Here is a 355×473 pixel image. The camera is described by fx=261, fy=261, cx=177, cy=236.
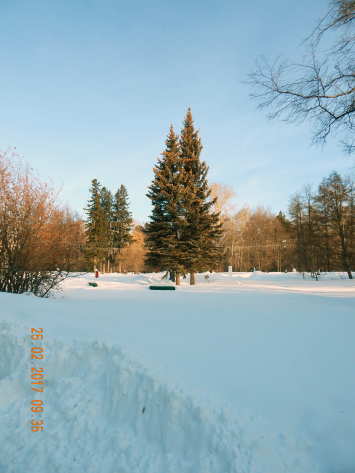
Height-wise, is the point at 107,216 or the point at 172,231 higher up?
the point at 107,216

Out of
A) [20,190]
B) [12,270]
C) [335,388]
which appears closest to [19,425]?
[335,388]

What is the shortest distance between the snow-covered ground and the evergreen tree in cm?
3772

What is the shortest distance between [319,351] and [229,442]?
7.75 feet

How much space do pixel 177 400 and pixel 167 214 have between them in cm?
1737

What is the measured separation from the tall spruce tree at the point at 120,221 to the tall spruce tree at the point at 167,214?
26124 millimetres

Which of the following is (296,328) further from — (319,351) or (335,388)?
(335,388)

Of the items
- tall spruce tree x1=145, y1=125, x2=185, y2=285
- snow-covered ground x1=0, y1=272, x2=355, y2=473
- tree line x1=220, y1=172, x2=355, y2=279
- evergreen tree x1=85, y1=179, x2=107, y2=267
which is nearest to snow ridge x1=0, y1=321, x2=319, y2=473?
snow-covered ground x1=0, y1=272, x2=355, y2=473

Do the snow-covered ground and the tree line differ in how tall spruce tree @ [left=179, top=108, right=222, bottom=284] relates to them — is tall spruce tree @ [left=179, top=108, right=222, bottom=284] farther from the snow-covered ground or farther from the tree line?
the snow-covered ground

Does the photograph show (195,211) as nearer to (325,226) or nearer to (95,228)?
(325,226)

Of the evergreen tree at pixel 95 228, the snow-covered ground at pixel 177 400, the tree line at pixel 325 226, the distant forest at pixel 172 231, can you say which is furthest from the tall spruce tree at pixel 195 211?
the evergreen tree at pixel 95 228

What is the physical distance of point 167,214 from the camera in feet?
65.3

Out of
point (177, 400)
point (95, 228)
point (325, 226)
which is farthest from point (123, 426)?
point (95, 228)

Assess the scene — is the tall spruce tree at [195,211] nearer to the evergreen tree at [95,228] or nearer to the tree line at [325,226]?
the tree line at [325,226]

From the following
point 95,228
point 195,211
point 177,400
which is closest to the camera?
point 177,400
